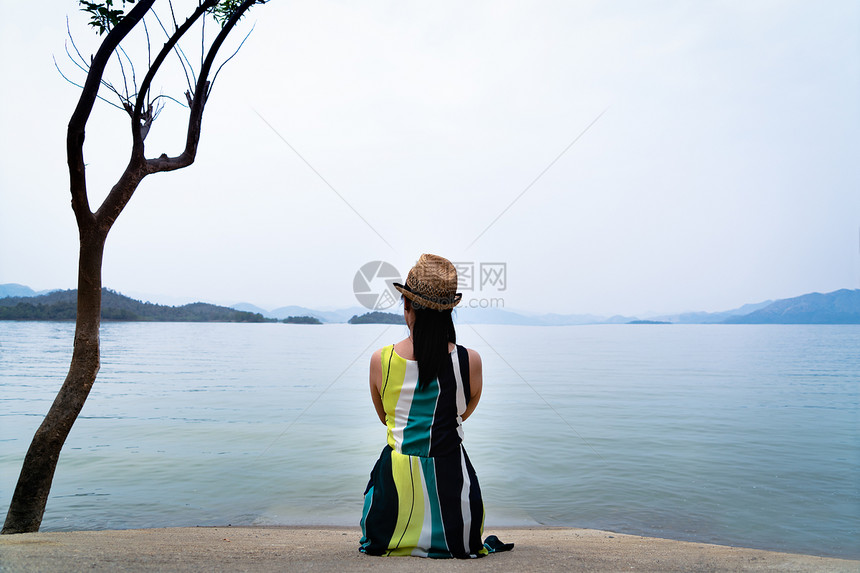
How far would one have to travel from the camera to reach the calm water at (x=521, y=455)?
5621mm

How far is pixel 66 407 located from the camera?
13.1 feet

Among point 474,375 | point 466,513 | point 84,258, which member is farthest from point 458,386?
point 84,258

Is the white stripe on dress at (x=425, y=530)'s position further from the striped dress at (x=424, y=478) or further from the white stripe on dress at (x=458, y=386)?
the white stripe on dress at (x=458, y=386)

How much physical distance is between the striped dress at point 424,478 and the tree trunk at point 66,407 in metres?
2.60

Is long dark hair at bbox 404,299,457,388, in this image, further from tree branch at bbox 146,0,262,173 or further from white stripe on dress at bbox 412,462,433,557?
tree branch at bbox 146,0,262,173

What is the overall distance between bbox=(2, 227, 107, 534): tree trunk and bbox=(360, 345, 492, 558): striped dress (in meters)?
2.60

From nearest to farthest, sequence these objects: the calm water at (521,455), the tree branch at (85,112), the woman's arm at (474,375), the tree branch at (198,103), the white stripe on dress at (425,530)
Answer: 1. the white stripe on dress at (425,530)
2. the woman's arm at (474,375)
3. the tree branch at (85,112)
4. the tree branch at (198,103)
5. the calm water at (521,455)

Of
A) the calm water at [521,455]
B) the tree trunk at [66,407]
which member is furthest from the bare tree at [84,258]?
the calm water at [521,455]

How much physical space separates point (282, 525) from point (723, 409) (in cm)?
1012

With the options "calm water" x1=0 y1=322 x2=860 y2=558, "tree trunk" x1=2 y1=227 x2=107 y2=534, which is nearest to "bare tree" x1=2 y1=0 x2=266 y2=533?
"tree trunk" x1=2 y1=227 x2=107 y2=534

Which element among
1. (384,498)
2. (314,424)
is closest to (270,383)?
(314,424)

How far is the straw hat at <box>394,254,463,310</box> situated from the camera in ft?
8.73

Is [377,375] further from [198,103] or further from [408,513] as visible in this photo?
[198,103]

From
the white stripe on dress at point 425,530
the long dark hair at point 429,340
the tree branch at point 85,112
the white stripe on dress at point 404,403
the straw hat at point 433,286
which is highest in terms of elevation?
the tree branch at point 85,112
